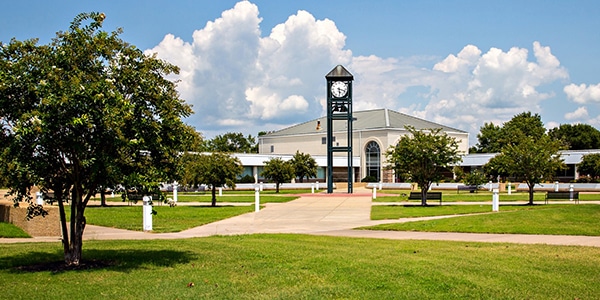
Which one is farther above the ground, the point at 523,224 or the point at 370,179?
the point at 370,179

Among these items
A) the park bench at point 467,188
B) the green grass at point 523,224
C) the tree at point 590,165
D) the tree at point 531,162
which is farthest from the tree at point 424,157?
the tree at point 590,165

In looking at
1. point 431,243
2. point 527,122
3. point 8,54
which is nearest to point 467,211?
point 431,243

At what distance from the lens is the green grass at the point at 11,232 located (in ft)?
56.9

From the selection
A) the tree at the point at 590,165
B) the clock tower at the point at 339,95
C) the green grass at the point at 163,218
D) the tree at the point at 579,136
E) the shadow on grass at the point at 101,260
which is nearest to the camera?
the shadow on grass at the point at 101,260

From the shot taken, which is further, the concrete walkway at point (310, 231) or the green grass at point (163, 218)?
the green grass at point (163, 218)

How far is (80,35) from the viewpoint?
10820mm

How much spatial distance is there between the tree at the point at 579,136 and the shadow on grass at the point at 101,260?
98694 millimetres

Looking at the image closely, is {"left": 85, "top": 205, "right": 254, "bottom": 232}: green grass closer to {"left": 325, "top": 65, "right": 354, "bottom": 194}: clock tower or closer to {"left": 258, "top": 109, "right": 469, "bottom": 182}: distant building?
{"left": 325, "top": 65, "right": 354, "bottom": 194}: clock tower

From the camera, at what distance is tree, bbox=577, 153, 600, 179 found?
6284 centimetres

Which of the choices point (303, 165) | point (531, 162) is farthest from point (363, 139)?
point (531, 162)

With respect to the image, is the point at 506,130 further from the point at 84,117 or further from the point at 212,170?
the point at 84,117

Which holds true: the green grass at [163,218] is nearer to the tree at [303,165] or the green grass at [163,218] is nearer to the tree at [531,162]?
the tree at [531,162]

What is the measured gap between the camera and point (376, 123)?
92.2 metres

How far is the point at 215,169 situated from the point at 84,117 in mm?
23859
